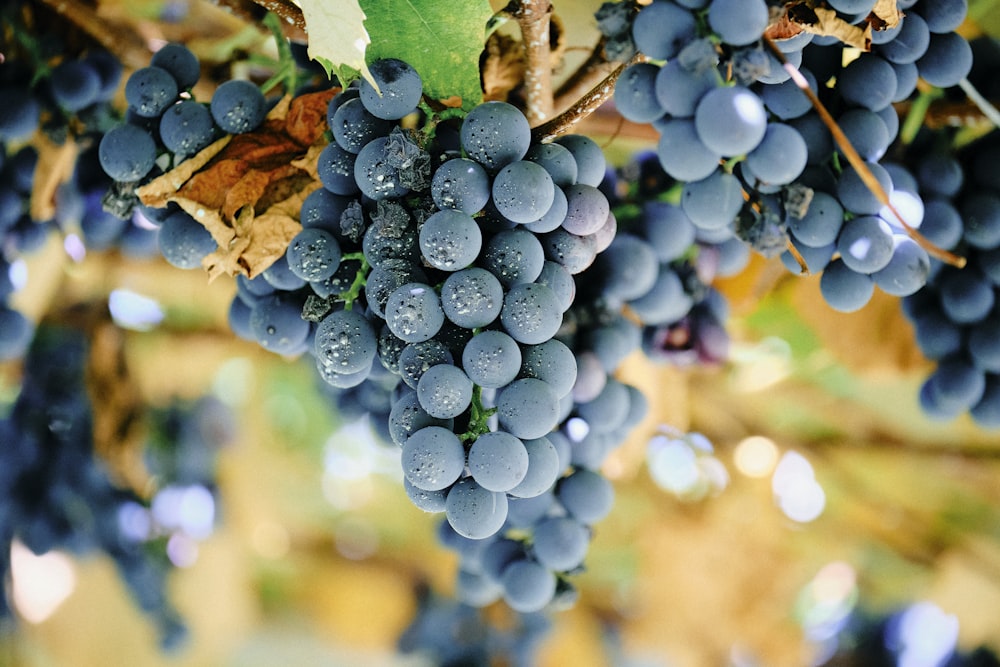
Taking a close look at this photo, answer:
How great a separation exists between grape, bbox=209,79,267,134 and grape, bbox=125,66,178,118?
0.14 ft

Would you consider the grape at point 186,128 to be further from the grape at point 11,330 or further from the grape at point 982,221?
the grape at point 982,221

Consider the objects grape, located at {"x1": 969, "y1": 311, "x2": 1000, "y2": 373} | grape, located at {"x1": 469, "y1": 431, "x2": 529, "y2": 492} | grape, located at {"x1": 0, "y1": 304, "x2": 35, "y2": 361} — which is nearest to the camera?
grape, located at {"x1": 469, "y1": 431, "x2": 529, "y2": 492}

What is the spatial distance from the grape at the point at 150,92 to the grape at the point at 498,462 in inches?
16.3

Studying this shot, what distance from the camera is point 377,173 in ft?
1.68

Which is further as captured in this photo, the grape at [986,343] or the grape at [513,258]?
the grape at [986,343]

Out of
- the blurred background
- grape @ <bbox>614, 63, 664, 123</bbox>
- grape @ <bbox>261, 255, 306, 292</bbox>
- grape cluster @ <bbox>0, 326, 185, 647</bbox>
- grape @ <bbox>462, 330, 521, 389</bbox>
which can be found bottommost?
the blurred background

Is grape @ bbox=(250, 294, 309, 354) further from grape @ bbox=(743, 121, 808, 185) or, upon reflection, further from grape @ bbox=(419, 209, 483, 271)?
grape @ bbox=(743, 121, 808, 185)

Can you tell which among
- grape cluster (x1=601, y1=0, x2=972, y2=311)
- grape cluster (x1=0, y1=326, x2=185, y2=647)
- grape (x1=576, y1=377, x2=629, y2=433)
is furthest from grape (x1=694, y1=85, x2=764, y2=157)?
grape cluster (x1=0, y1=326, x2=185, y2=647)

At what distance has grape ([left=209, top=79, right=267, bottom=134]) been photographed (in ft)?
2.08

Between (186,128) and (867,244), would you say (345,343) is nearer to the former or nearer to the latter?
(186,128)

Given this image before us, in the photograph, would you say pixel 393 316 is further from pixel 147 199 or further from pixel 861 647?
pixel 861 647

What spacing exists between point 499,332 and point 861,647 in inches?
54.8

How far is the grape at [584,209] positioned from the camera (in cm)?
53

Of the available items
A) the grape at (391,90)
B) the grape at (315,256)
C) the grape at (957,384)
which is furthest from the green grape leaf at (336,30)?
the grape at (957,384)
